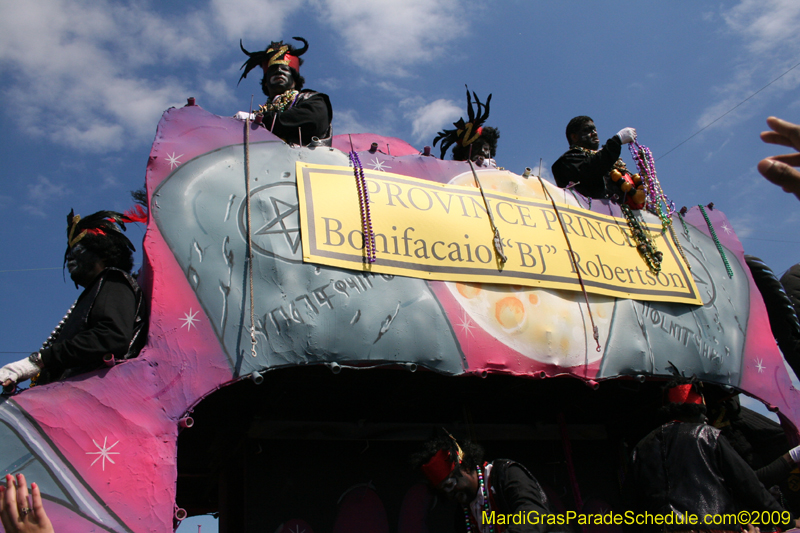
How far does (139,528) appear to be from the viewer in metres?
2.90

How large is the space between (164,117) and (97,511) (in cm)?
246

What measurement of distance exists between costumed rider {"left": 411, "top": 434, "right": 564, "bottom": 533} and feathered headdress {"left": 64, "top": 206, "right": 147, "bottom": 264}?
2287 mm

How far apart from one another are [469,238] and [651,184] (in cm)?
240

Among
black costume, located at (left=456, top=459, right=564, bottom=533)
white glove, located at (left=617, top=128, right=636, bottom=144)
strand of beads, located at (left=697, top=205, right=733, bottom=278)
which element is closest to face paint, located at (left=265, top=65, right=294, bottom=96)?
white glove, located at (left=617, top=128, right=636, bottom=144)

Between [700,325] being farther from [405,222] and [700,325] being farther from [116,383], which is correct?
[116,383]

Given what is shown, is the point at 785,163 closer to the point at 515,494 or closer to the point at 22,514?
the point at 515,494

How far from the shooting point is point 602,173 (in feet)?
18.3

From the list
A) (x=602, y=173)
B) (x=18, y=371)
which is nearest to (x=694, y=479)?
(x=602, y=173)

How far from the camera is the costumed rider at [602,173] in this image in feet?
18.1

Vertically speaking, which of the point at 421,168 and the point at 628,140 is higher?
the point at 628,140

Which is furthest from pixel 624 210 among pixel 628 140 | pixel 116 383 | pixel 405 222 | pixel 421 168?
pixel 116 383

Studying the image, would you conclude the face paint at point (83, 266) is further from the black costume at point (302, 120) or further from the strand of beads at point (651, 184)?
the strand of beads at point (651, 184)

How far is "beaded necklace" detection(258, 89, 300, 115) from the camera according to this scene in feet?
15.6

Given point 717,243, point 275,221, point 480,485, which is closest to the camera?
point 480,485
